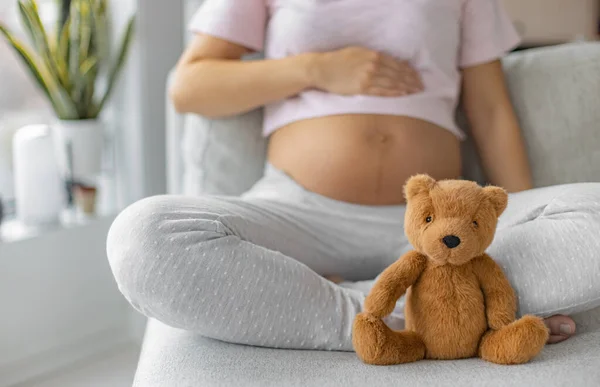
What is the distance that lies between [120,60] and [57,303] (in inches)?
26.1

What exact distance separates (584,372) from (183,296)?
491mm

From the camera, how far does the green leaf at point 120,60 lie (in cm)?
191

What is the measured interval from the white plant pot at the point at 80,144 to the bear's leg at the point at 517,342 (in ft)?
4.40

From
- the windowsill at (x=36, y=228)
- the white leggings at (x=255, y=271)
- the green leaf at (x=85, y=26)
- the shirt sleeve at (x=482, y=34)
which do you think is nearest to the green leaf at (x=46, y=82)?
the green leaf at (x=85, y=26)

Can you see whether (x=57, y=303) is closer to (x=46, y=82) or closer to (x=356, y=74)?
(x=46, y=82)

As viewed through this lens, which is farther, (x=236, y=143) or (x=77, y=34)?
(x=77, y=34)

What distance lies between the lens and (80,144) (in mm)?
1917

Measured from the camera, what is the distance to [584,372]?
0.84 meters

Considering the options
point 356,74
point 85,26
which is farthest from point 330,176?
point 85,26

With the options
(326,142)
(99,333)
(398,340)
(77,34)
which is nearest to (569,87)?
(326,142)

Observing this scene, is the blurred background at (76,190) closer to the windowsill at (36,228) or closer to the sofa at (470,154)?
the windowsill at (36,228)

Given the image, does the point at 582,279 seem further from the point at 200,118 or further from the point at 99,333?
the point at 99,333

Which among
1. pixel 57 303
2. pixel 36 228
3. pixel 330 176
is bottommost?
pixel 57 303

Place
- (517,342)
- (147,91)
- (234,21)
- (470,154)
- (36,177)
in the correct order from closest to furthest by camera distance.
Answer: (517,342) < (234,21) < (470,154) < (36,177) < (147,91)
